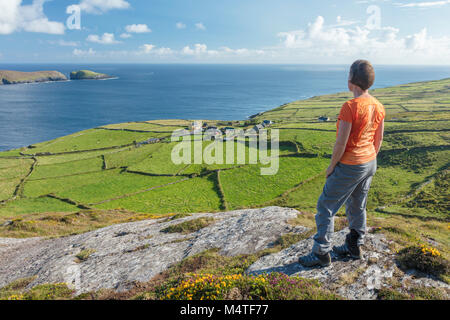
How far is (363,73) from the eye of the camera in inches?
266

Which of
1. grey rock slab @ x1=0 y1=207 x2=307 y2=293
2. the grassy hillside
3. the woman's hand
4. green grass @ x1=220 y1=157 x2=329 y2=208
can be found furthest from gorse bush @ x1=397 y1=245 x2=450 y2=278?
green grass @ x1=220 y1=157 x2=329 y2=208

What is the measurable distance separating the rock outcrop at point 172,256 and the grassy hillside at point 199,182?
29.5ft

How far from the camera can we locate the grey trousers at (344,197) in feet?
23.5

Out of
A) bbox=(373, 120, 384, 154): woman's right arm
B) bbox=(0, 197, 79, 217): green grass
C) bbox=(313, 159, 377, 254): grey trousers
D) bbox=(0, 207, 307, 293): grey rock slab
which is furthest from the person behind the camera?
bbox=(0, 197, 79, 217): green grass

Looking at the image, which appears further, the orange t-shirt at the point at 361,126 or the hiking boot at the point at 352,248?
the hiking boot at the point at 352,248

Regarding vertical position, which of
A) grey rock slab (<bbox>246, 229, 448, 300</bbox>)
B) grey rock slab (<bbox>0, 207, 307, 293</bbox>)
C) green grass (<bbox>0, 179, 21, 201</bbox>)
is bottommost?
green grass (<bbox>0, 179, 21, 201</bbox>)

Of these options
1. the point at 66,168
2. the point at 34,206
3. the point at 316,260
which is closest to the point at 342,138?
the point at 316,260

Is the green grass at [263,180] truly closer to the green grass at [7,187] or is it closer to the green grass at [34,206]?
the green grass at [34,206]

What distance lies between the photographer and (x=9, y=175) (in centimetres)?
6300

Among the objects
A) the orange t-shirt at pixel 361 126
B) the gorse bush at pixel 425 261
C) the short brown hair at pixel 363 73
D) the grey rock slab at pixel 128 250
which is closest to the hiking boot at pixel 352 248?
the gorse bush at pixel 425 261

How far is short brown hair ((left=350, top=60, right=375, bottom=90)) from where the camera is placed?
22.1 ft

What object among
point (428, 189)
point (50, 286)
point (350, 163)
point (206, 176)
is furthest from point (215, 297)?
point (206, 176)

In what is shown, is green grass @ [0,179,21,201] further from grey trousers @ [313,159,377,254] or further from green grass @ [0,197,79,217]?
grey trousers @ [313,159,377,254]
